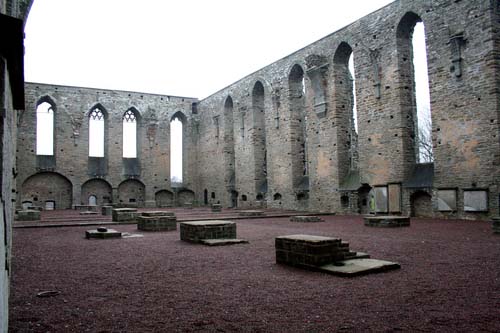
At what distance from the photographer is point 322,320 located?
3.56 m

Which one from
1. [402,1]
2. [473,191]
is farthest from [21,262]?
[402,1]

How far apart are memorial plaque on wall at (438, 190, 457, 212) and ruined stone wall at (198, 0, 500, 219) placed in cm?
13

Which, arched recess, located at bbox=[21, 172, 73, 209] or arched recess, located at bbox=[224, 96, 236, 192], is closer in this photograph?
arched recess, located at bbox=[21, 172, 73, 209]

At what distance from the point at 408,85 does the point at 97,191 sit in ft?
73.4

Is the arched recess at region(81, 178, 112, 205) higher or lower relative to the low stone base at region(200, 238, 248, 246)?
higher

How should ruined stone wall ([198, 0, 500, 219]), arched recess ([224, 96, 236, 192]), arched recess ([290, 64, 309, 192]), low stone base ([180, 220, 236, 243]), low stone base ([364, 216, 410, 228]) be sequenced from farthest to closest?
arched recess ([224, 96, 236, 192]) → arched recess ([290, 64, 309, 192]) → ruined stone wall ([198, 0, 500, 219]) → low stone base ([364, 216, 410, 228]) → low stone base ([180, 220, 236, 243])

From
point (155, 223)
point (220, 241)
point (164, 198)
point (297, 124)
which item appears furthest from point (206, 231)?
point (164, 198)

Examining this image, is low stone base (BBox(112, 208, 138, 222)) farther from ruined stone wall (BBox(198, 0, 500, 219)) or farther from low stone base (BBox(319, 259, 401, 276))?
low stone base (BBox(319, 259, 401, 276))

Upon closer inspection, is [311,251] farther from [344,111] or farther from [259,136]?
[259,136]

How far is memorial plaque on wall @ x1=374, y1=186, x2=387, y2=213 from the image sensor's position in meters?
16.8

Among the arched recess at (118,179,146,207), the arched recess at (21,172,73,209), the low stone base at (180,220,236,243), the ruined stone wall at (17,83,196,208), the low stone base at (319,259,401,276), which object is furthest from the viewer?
the arched recess at (118,179,146,207)

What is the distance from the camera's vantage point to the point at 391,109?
16.8 m

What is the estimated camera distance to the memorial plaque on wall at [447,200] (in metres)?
14.3

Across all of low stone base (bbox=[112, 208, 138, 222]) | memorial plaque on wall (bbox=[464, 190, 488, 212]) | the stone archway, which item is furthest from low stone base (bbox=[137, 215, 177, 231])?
memorial plaque on wall (bbox=[464, 190, 488, 212])
